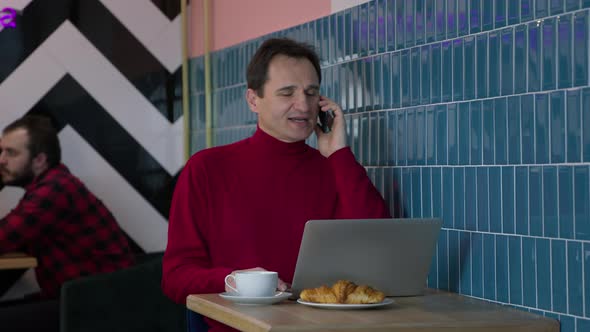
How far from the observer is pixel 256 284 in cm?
173

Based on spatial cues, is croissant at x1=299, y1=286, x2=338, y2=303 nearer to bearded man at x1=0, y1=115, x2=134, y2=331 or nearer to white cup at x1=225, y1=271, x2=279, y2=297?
white cup at x1=225, y1=271, x2=279, y2=297

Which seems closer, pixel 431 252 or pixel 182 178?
pixel 431 252

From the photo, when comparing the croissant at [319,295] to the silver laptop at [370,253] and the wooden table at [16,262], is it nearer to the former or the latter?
the silver laptop at [370,253]

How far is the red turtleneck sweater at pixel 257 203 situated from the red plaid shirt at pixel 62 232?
3.72 ft

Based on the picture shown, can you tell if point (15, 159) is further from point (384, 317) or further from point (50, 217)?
point (384, 317)

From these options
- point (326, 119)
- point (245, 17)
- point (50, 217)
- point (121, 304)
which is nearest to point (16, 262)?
point (50, 217)

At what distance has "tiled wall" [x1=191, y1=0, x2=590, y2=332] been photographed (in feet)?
→ 5.64

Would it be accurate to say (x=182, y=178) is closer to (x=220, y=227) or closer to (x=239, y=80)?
(x=220, y=227)

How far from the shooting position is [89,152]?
3.49 metres

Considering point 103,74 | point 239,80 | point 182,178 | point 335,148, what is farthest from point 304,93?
point 103,74

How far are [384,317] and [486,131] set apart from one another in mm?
515

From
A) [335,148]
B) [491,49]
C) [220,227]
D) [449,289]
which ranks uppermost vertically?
[491,49]

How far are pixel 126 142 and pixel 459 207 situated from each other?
1.84 metres

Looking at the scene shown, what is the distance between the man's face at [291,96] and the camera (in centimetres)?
220
